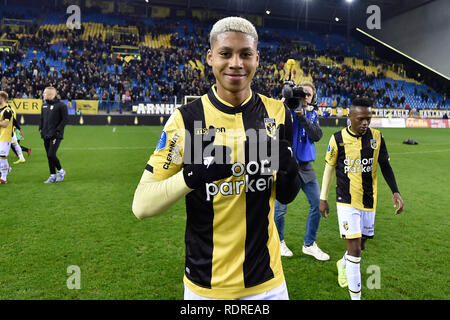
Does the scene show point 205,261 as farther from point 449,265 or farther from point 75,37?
point 75,37

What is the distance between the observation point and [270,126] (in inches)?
73.8

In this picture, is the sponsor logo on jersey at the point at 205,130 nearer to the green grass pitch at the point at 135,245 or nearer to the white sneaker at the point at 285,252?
the green grass pitch at the point at 135,245

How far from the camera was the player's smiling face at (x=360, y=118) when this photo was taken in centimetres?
363

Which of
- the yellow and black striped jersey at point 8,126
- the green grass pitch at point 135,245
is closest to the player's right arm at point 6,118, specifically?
the yellow and black striped jersey at point 8,126

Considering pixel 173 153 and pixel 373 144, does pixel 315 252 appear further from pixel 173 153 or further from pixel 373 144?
pixel 173 153

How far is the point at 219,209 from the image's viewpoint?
1.76 meters

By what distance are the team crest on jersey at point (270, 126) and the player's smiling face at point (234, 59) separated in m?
0.25

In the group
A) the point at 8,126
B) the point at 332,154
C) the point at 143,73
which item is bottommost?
the point at 332,154

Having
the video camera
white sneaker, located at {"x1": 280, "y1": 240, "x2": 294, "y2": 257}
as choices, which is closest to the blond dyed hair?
the video camera

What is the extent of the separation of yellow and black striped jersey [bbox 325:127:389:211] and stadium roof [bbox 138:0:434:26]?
42438 mm

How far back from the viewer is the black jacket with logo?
26.2ft

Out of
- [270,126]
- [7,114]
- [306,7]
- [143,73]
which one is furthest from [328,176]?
[306,7]

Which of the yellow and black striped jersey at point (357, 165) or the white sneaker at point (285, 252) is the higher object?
the yellow and black striped jersey at point (357, 165)

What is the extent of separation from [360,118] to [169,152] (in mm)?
2652
